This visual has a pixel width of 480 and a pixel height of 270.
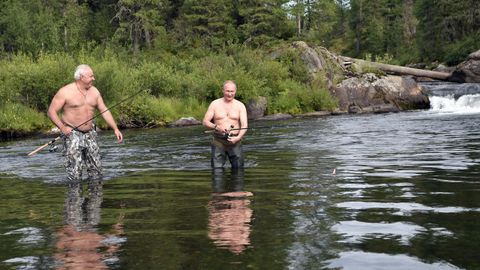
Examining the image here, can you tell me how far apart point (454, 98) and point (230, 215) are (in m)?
35.0

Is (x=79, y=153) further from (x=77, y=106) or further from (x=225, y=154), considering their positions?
(x=225, y=154)

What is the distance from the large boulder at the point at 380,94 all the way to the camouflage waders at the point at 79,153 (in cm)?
2812

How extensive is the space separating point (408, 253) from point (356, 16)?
111827mm

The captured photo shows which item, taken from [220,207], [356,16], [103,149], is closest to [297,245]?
[220,207]

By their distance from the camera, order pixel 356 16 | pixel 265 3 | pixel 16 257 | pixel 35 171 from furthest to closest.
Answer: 1. pixel 356 16
2. pixel 265 3
3. pixel 35 171
4. pixel 16 257

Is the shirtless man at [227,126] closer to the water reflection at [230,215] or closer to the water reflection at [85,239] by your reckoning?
the water reflection at [230,215]

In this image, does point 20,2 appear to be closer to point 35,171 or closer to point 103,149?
point 103,149

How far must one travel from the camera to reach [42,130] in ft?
94.0

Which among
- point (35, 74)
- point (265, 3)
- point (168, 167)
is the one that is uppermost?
point (265, 3)

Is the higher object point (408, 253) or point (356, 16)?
point (356, 16)

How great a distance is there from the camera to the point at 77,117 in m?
10.9

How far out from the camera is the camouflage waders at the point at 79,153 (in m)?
11.0

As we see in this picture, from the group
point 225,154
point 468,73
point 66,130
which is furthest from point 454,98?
point 66,130

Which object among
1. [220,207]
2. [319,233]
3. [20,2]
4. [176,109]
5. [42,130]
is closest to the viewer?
[319,233]
